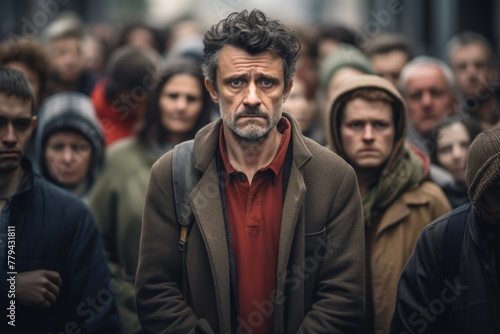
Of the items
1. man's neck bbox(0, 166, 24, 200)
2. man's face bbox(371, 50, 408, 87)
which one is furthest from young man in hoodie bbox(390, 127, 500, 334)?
man's face bbox(371, 50, 408, 87)

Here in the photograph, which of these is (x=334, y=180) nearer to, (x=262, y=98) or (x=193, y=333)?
(x=262, y=98)

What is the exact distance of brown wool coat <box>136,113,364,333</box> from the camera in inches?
177

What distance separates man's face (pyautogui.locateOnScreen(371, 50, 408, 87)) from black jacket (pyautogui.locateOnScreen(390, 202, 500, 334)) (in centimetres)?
460

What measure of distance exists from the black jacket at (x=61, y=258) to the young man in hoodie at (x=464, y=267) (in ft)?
5.15

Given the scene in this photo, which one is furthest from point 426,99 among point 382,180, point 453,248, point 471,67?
point 453,248

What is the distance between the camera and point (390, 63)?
30.8ft

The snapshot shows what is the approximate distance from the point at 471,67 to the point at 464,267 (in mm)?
4874

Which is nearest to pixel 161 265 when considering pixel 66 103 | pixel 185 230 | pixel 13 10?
pixel 185 230

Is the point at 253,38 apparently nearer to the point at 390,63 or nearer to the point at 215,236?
the point at 215,236

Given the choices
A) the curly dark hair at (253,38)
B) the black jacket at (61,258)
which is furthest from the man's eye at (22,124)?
the curly dark hair at (253,38)

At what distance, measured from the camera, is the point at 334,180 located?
15.3 ft

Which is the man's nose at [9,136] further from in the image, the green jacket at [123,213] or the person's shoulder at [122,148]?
the person's shoulder at [122,148]

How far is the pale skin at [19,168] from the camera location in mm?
4961

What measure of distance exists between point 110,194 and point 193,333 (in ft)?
8.19
